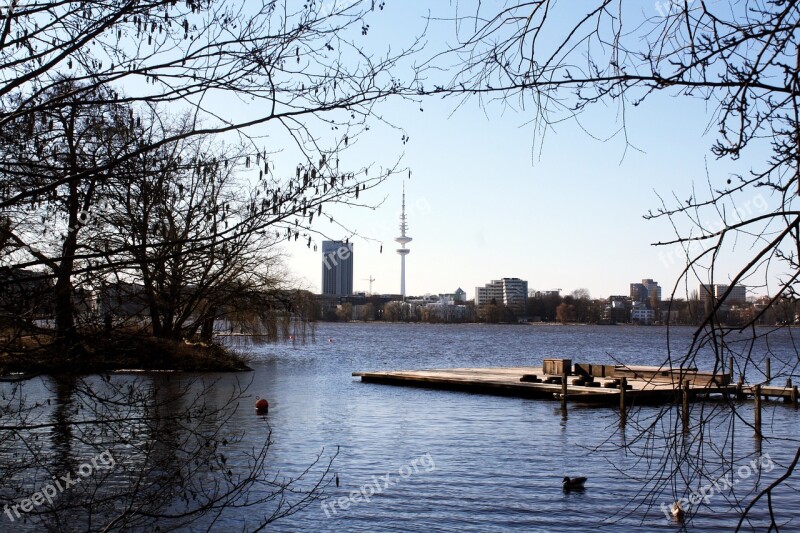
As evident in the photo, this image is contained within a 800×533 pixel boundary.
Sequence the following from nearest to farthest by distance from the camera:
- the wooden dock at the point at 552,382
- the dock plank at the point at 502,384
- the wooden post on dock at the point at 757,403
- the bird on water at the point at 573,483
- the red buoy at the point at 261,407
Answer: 1. the wooden post on dock at the point at 757,403
2. the bird on water at the point at 573,483
3. the red buoy at the point at 261,407
4. the wooden dock at the point at 552,382
5. the dock plank at the point at 502,384

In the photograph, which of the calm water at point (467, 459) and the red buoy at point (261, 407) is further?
the red buoy at point (261, 407)

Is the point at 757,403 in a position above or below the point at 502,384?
above

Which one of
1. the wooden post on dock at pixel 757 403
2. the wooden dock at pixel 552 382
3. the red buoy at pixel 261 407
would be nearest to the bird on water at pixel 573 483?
the wooden post on dock at pixel 757 403

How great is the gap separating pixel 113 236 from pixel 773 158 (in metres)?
5.02

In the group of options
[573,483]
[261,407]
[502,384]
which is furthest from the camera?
[502,384]

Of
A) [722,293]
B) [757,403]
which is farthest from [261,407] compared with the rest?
[722,293]

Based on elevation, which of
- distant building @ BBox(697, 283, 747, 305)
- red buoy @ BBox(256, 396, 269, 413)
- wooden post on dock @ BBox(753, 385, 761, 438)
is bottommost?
red buoy @ BBox(256, 396, 269, 413)

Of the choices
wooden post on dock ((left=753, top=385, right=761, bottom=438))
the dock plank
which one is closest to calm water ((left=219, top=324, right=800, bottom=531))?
the dock plank

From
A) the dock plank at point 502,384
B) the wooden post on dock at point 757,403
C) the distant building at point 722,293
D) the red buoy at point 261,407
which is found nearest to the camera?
the distant building at point 722,293

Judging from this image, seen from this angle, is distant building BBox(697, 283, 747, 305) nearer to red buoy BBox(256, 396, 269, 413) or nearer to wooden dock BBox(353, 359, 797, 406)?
wooden dock BBox(353, 359, 797, 406)

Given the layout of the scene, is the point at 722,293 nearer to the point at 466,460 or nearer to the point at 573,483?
the point at 573,483

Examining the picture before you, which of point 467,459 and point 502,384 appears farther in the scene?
point 502,384

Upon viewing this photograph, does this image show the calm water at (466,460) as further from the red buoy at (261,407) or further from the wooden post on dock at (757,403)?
the red buoy at (261,407)

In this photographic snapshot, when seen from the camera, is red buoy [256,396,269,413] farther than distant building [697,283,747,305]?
Yes
